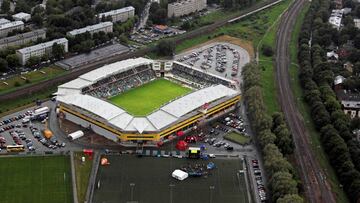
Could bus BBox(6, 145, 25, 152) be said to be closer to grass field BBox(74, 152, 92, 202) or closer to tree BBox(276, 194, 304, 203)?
grass field BBox(74, 152, 92, 202)

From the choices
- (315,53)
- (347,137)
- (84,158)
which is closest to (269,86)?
(315,53)

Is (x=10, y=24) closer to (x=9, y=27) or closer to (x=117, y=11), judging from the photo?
(x=9, y=27)

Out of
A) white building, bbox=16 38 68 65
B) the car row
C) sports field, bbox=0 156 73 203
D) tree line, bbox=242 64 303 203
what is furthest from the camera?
white building, bbox=16 38 68 65

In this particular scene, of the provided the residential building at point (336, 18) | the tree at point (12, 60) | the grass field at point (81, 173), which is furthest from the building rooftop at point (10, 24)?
the residential building at point (336, 18)

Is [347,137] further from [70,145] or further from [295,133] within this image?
[70,145]

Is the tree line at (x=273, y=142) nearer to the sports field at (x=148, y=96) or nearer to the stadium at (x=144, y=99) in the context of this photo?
the stadium at (x=144, y=99)

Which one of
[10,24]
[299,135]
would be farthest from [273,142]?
[10,24]

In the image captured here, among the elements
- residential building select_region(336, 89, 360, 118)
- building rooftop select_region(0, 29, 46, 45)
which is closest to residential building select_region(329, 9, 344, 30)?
residential building select_region(336, 89, 360, 118)
